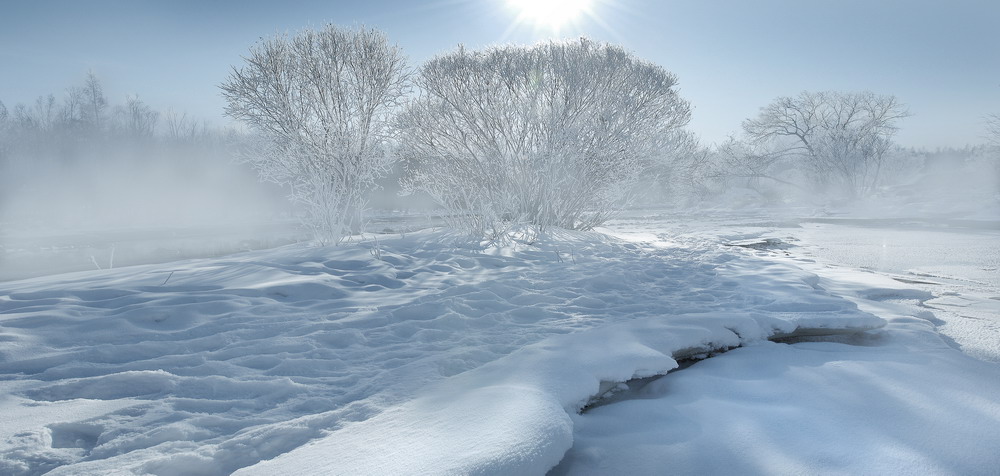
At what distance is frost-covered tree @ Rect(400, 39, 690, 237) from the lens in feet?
32.0

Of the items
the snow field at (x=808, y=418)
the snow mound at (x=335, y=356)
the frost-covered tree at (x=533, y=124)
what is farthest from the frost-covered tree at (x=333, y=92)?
the snow field at (x=808, y=418)

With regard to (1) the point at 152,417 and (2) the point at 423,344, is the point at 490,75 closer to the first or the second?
(2) the point at 423,344

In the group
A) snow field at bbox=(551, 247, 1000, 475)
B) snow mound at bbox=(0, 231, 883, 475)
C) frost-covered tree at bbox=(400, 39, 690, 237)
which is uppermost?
frost-covered tree at bbox=(400, 39, 690, 237)

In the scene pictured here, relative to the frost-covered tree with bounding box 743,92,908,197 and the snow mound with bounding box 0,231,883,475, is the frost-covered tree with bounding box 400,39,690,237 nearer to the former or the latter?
the snow mound with bounding box 0,231,883,475

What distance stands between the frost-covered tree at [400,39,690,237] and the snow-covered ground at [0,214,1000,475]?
5747 mm

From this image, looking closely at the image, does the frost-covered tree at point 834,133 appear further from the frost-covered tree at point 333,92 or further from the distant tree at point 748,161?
the frost-covered tree at point 333,92

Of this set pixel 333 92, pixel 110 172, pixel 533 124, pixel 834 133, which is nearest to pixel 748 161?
pixel 834 133

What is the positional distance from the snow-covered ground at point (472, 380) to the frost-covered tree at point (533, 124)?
226 inches

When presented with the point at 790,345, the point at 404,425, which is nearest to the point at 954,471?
the point at 790,345

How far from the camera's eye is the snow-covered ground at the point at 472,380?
1654mm

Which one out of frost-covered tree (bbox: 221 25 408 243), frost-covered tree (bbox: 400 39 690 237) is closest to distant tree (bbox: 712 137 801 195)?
frost-covered tree (bbox: 400 39 690 237)

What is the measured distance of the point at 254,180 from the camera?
32656 millimetres

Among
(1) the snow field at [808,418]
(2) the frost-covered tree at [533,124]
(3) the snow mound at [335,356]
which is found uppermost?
(2) the frost-covered tree at [533,124]

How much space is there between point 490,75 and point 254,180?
28.5 metres
